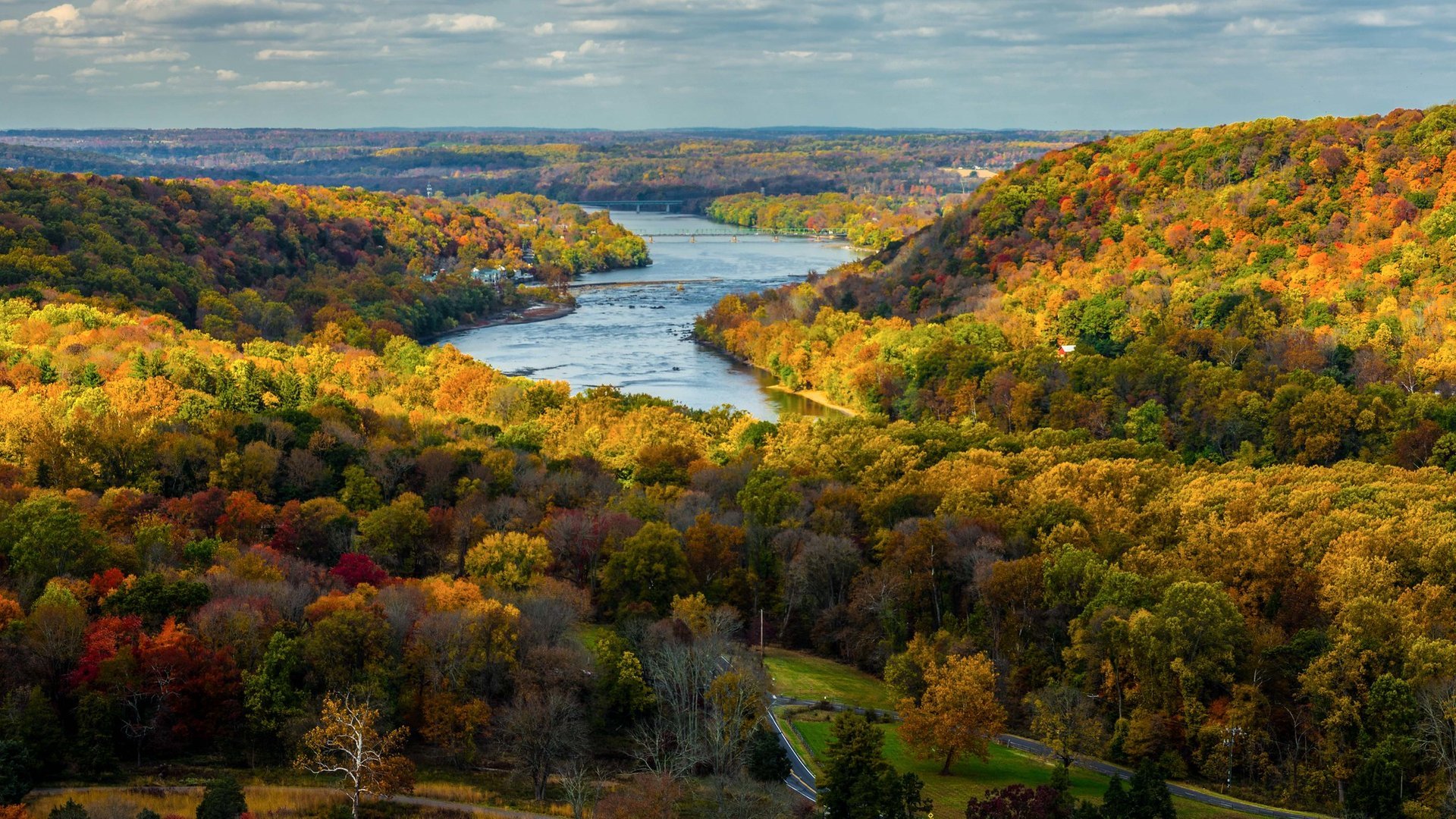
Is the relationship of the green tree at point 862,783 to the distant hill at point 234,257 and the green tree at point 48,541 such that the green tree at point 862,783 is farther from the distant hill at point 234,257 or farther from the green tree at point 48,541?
the distant hill at point 234,257

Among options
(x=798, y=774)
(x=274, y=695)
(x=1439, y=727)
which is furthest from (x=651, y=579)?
(x=1439, y=727)

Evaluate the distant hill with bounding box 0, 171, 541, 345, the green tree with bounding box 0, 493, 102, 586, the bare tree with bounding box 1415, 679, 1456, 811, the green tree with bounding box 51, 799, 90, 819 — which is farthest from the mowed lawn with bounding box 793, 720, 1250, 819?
the distant hill with bounding box 0, 171, 541, 345

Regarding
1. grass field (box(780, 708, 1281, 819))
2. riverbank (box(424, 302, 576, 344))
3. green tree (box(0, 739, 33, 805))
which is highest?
green tree (box(0, 739, 33, 805))

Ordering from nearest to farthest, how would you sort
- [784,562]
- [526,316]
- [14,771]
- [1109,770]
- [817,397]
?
[14,771]
[1109,770]
[784,562]
[817,397]
[526,316]

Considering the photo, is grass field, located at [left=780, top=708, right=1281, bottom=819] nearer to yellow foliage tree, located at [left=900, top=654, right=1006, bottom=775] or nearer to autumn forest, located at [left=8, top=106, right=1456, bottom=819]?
autumn forest, located at [left=8, top=106, right=1456, bottom=819]

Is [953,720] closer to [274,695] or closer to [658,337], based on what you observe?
[274,695]

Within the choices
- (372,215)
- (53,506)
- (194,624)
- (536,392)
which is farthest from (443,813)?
(372,215)

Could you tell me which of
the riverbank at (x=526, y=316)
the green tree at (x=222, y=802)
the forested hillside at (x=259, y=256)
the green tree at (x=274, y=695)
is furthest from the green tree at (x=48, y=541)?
the riverbank at (x=526, y=316)
